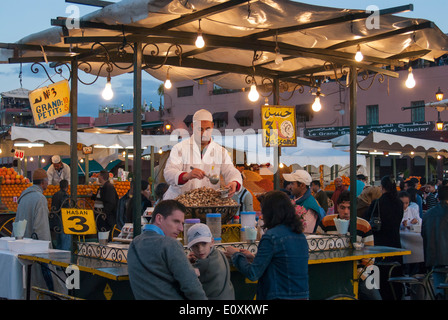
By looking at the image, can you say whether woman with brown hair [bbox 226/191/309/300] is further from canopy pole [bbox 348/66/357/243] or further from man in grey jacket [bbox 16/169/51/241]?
man in grey jacket [bbox 16/169/51/241]

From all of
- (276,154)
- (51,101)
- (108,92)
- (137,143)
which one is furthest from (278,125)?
(51,101)

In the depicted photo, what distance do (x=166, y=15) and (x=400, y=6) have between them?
222 cm

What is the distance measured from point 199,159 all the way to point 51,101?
5.81ft

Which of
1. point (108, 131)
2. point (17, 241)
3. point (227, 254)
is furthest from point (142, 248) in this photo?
point (108, 131)

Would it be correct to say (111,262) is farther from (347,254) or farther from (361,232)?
(361,232)

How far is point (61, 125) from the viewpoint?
5256 centimetres

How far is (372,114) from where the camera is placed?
34625 mm

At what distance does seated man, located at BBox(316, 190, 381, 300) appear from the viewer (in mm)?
6176

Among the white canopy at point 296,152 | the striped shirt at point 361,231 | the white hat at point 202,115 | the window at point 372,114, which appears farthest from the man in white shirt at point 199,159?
the window at point 372,114

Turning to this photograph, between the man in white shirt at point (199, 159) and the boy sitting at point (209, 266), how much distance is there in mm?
1734

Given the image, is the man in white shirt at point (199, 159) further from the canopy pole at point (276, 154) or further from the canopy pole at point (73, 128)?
the canopy pole at point (276, 154)

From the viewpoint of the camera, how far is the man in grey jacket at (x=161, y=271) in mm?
3904

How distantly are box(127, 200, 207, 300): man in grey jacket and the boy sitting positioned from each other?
0.35 m
